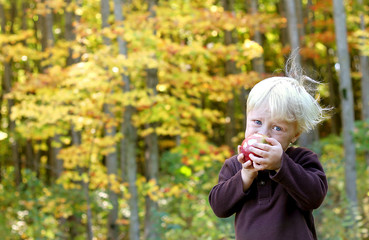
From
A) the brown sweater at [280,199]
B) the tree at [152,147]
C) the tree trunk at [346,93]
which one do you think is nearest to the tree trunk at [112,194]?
the tree at [152,147]

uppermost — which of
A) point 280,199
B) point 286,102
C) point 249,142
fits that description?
point 286,102

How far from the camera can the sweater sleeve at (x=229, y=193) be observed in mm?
1913

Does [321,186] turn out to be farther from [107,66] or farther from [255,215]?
[107,66]

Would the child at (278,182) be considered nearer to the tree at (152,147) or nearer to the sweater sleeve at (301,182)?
the sweater sleeve at (301,182)

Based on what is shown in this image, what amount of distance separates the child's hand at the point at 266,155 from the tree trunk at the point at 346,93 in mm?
6893

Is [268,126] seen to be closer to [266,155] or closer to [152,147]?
[266,155]

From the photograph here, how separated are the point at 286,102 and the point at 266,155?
27cm

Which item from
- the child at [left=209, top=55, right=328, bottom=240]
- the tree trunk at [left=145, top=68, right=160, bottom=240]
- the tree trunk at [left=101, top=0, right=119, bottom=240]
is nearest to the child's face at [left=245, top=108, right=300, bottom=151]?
the child at [left=209, top=55, right=328, bottom=240]

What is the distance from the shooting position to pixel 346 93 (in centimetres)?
830

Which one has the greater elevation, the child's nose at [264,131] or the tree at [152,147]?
the child's nose at [264,131]

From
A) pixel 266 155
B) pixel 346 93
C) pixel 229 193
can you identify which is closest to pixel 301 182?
pixel 266 155

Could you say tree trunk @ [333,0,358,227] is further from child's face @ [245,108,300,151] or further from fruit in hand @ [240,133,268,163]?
fruit in hand @ [240,133,268,163]

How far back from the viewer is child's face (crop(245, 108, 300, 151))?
189cm

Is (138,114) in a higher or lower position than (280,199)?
lower
